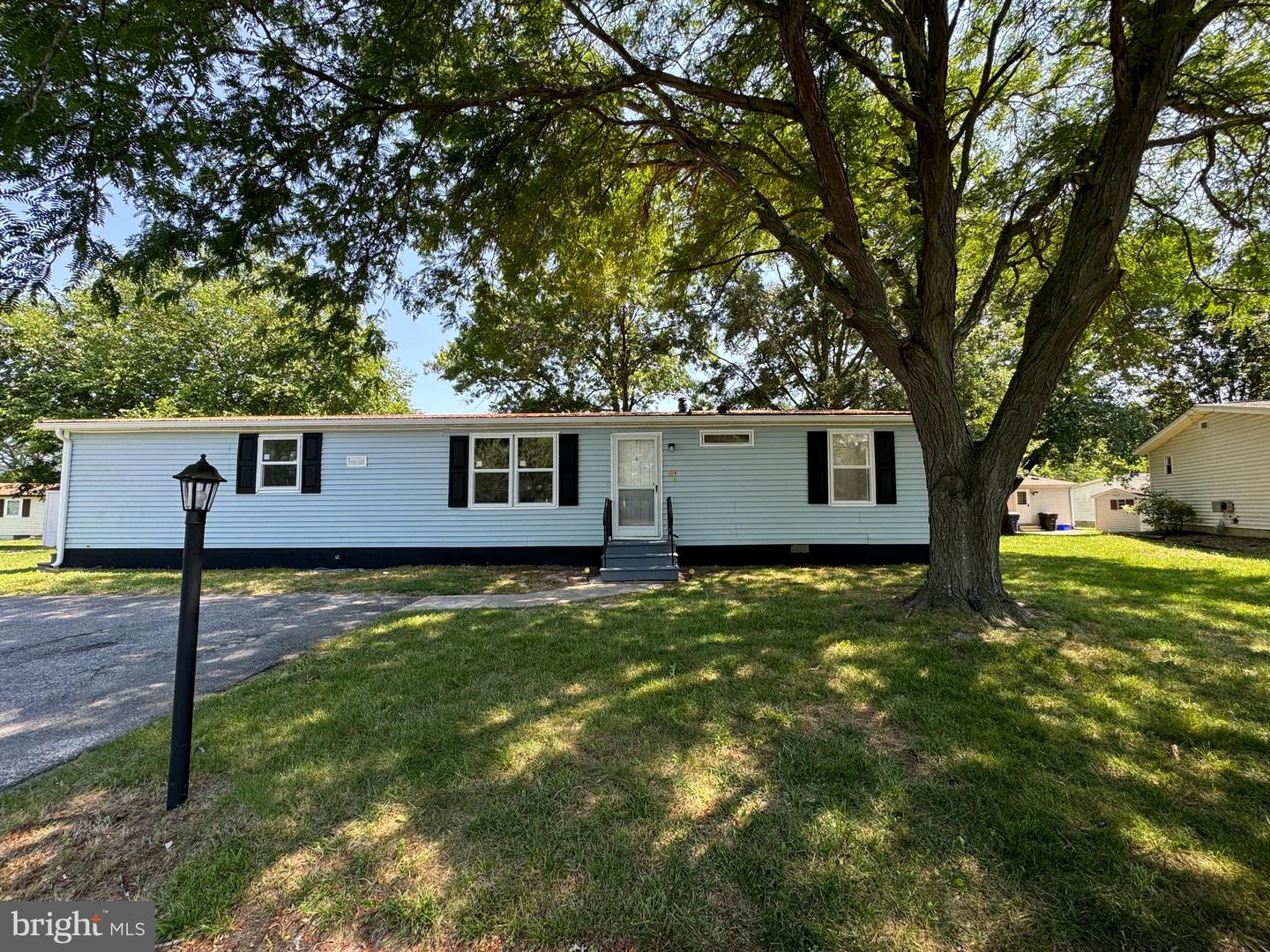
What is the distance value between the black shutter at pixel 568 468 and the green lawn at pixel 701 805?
5130mm

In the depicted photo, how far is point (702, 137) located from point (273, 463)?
28.7ft

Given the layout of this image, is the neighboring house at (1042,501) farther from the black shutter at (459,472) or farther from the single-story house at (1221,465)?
the black shutter at (459,472)

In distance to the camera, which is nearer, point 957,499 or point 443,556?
point 957,499

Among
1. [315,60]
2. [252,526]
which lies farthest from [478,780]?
[252,526]

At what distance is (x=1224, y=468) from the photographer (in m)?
12.7

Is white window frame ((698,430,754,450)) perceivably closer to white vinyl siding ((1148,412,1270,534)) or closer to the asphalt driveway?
the asphalt driveway

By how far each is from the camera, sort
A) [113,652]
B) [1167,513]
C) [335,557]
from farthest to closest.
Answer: [1167,513] < [335,557] < [113,652]

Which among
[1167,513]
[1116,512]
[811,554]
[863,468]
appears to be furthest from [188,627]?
[1116,512]

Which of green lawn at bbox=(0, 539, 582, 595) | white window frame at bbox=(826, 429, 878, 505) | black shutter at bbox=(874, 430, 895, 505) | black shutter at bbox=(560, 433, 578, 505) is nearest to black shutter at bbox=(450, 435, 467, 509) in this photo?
green lawn at bbox=(0, 539, 582, 595)

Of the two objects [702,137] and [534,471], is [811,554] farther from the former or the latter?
[702,137]

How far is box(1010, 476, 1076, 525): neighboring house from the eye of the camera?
2259 centimetres

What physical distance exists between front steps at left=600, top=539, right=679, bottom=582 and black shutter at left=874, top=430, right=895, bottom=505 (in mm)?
4015

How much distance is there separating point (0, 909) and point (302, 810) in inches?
32.7

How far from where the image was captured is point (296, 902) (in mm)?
1730
